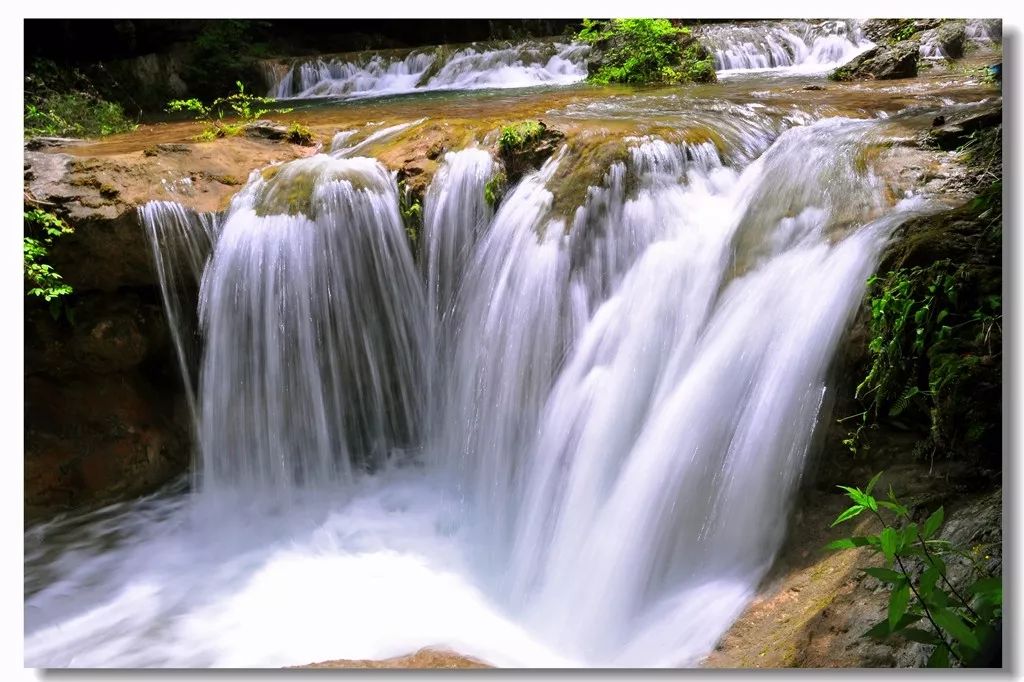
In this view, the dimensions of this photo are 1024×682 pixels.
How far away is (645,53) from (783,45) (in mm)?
726

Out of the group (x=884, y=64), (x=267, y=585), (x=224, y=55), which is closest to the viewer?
(x=267, y=585)

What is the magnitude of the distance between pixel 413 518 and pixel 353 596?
0.49m

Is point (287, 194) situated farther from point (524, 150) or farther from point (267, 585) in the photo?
point (267, 585)

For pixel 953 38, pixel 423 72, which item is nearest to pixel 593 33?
pixel 953 38

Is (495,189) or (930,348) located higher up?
(495,189)

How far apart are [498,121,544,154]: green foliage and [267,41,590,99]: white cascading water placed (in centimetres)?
169

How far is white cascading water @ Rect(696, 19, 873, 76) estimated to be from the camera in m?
3.17

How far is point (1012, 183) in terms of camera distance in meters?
2.14

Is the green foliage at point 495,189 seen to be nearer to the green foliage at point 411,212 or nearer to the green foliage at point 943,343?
the green foliage at point 411,212

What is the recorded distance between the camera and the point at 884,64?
3711 millimetres

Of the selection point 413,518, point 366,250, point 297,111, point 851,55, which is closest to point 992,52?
point 851,55

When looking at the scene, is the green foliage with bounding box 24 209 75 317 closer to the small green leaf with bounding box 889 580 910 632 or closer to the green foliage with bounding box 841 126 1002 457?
the green foliage with bounding box 841 126 1002 457

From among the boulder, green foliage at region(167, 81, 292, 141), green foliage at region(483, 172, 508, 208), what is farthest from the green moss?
green foliage at region(167, 81, 292, 141)
